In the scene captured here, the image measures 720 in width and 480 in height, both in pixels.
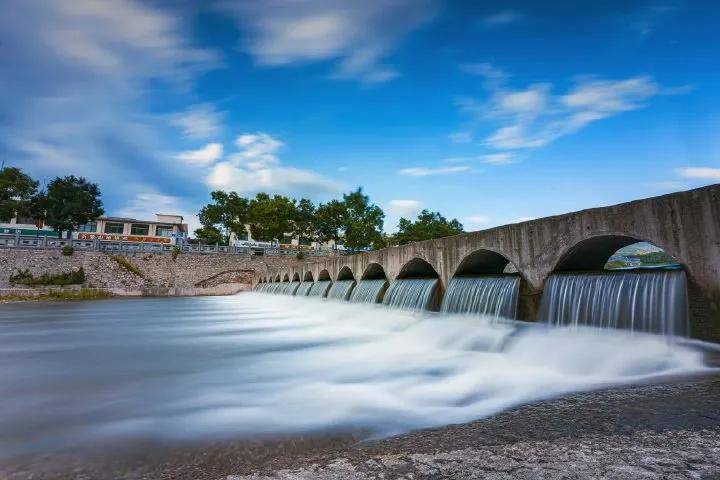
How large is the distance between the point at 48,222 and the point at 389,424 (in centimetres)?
5996

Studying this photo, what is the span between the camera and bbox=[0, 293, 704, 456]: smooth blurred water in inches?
115

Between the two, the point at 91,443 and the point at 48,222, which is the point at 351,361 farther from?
the point at 48,222

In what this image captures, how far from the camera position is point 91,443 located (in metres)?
2.57

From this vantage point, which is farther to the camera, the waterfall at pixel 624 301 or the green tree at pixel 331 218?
the green tree at pixel 331 218

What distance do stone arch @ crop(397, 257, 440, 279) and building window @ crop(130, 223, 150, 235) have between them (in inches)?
2212

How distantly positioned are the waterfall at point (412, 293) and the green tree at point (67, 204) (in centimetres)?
5067

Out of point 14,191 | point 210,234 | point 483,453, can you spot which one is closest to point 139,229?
point 210,234

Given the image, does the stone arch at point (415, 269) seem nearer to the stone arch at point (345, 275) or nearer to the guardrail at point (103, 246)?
the stone arch at point (345, 275)

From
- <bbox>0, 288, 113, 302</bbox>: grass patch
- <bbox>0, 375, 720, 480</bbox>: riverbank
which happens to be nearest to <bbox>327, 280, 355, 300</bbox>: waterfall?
<bbox>0, 375, 720, 480</bbox>: riverbank

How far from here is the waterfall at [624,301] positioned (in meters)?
5.31

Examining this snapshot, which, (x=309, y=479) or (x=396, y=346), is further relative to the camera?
(x=396, y=346)

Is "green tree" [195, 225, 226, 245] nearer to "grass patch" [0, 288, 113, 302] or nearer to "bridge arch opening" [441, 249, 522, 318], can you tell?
"grass patch" [0, 288, 113, 302]

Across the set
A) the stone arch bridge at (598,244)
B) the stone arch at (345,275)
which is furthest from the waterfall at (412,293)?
the stone arch at (345,275)

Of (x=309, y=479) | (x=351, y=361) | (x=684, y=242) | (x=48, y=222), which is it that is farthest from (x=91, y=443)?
(x=48, y=222)
